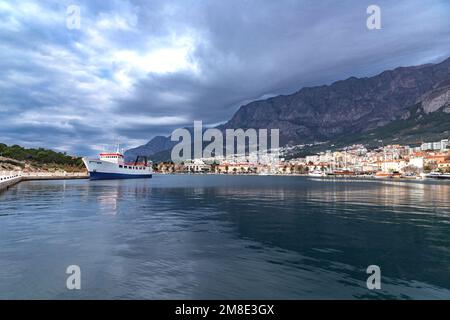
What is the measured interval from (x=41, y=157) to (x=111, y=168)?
60.1m

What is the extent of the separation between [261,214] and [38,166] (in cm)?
14776

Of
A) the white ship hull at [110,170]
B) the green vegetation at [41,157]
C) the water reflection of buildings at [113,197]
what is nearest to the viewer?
the water reflection of buildings at [113,197]

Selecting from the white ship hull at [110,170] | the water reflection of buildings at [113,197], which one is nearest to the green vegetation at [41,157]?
the white ship hull at [110,170]

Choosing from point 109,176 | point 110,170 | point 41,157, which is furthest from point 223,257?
point 41,157

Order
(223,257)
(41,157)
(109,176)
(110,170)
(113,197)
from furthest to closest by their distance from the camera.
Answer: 1. (41,157)
2. (110,170)
3. (109,176)
4. (113,197)
5. (223,257)

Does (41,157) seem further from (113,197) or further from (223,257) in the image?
(223,257)

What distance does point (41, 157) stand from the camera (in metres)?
154

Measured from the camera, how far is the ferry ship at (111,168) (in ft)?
362

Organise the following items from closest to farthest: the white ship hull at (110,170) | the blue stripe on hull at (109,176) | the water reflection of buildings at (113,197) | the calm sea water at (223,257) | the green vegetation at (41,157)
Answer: the calm sea water at (223,257), the water reflection of buildings at (113,197), the white ship hull at (110,170), the blue stripe on hull at (109,176), the green vegetation at (41,157)

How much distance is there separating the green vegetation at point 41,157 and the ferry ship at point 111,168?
39774 millimetres

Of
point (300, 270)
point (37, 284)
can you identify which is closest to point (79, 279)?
point (37, 284)

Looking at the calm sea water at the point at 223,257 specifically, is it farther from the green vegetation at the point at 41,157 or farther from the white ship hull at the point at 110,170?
the green vegetation at the point at 41,157

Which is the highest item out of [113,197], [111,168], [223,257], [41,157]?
[41,157]

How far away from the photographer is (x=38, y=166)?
5743 inches
